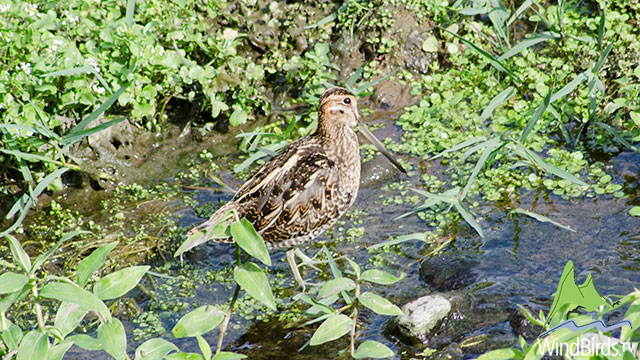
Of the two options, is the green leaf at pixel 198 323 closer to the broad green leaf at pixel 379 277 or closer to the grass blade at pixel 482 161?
the broad green leaf at pixel 379 277

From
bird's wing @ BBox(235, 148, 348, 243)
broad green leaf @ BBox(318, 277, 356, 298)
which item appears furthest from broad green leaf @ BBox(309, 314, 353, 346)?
bird's wing @ BBox(235, 148, 348, 243)

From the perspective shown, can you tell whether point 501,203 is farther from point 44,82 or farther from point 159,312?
point 44,82

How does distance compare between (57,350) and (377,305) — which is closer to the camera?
(57,350)

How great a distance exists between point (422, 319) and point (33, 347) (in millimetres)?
2073

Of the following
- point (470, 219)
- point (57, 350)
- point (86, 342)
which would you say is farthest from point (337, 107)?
point (57, 350)

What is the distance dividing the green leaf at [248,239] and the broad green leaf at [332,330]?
21.9 inches

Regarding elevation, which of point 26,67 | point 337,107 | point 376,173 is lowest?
point 376,173

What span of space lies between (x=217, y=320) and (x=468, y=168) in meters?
2.90

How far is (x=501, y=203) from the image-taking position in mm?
4945

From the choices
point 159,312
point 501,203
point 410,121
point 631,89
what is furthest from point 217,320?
point 631,89

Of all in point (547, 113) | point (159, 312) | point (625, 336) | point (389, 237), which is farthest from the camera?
point (547, 113)

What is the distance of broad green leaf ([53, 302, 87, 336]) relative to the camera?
8.64ft

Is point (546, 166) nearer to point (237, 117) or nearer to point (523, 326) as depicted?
point (523, 326)

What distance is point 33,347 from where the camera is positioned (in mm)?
2459
